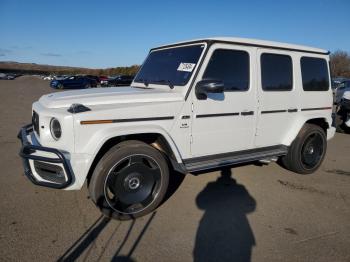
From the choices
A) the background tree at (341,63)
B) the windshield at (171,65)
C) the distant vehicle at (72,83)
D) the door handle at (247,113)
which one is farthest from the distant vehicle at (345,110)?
the background tree at (341,63)

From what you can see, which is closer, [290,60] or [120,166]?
[120,166]

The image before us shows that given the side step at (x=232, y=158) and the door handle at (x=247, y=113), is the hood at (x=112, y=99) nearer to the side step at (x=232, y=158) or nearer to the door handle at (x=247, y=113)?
the side step at (x=232, y=158)

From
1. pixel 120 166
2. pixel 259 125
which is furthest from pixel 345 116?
pixel 120 166

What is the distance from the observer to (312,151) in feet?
18.4

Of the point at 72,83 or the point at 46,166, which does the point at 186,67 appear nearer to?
the point at 46,166

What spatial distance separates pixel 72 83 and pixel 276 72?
30.5 metres

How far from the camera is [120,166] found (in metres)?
3.65

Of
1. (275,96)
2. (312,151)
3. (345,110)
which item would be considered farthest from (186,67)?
(345,110)

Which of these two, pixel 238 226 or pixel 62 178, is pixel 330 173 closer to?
pixel 238 226

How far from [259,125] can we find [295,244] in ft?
6.25

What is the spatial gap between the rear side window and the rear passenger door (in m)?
Answer: 0.32

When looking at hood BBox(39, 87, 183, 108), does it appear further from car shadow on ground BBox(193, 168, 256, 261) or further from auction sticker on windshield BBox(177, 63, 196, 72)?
car shadow on ground BBox(193, 168, 256, 261)

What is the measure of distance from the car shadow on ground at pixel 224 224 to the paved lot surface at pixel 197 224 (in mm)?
10

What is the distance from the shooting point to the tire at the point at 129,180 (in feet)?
11.2
